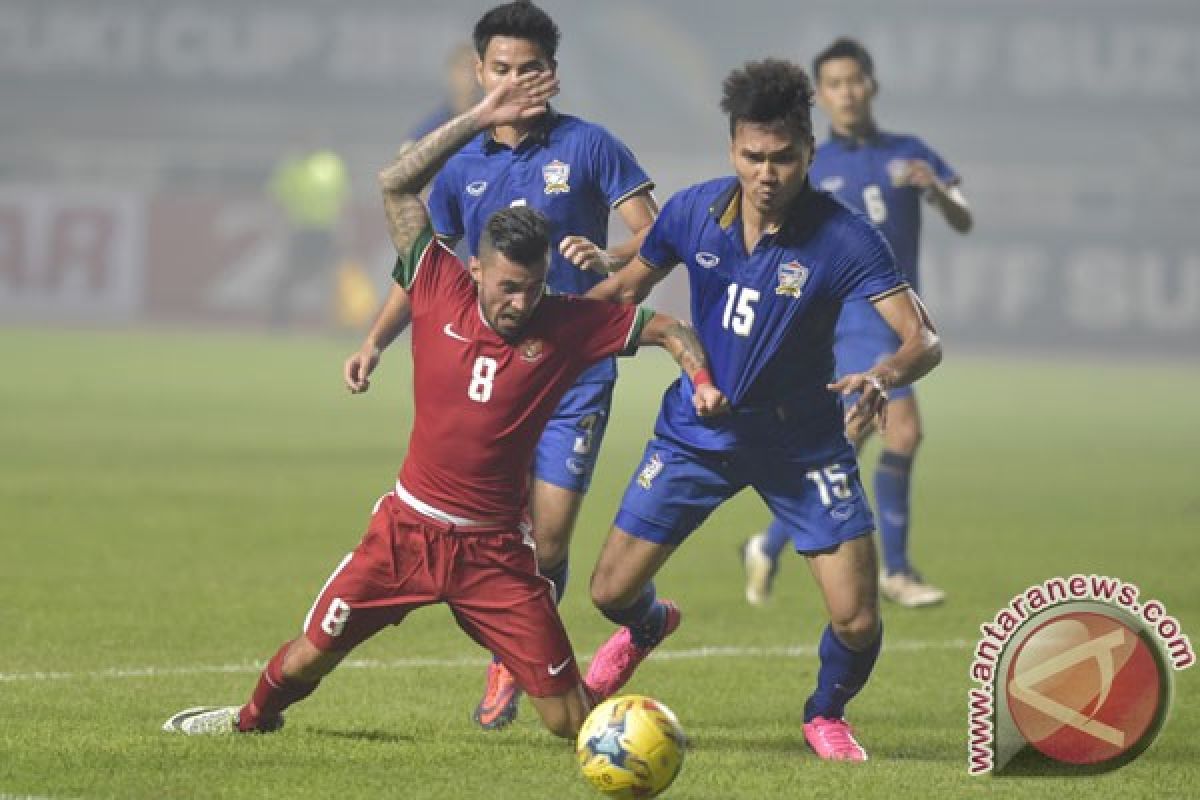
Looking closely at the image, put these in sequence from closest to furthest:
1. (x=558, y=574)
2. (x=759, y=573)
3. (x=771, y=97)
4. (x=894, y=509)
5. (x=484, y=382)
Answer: (x=484, y=382) < (x=771, y=97) < (x=558, y=574) < (x=759, y=573) < (x=894, y=509)

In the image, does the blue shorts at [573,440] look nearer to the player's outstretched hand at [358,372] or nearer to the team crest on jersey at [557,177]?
the team crest on jersey at [557,177]

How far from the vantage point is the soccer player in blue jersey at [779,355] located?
7.13 meters

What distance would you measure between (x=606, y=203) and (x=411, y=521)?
1.69 m

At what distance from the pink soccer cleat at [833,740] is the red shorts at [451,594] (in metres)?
0.83

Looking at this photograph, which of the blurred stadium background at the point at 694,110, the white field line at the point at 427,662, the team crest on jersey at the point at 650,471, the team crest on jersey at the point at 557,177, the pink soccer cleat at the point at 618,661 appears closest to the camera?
the team crest on jersey at the point at 650,471

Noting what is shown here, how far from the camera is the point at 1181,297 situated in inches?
1539

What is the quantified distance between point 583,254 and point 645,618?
4.36ft

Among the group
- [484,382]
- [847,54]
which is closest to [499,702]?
[484,382]

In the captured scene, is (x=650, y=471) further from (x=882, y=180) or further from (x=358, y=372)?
(x=882, y=180)

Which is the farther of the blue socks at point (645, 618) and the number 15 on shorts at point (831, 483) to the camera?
the blue socks at point (645, 618)

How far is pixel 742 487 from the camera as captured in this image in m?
7.46

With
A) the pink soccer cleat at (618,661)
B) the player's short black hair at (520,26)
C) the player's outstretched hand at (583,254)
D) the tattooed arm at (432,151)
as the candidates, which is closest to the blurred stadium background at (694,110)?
the player's short black hair at (520,26)

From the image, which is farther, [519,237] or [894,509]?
[894,509]

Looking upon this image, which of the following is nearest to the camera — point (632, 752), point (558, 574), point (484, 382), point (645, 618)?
point (632, 752)
